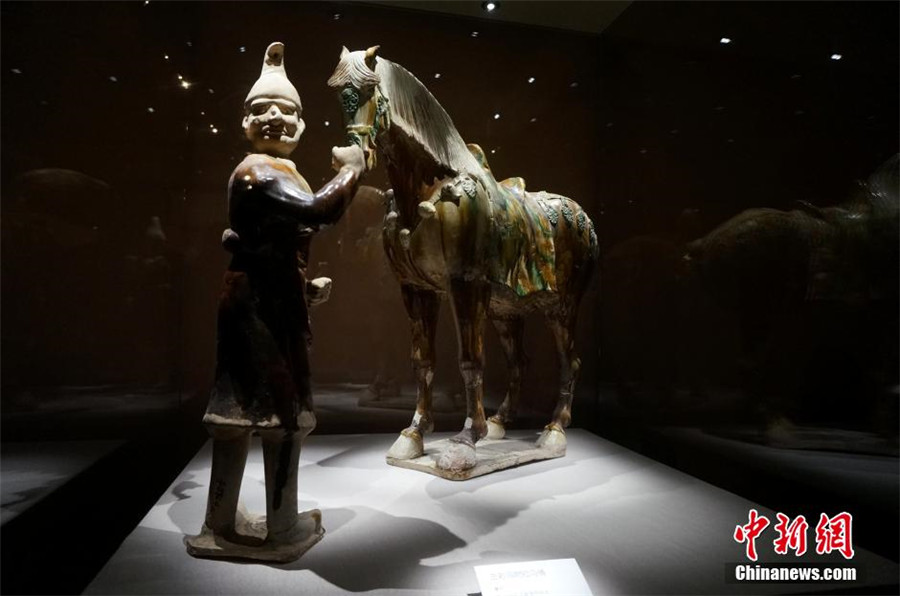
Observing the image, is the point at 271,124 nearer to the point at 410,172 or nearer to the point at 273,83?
the point at 273,83

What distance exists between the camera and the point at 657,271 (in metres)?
3.95

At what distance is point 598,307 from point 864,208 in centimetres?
220

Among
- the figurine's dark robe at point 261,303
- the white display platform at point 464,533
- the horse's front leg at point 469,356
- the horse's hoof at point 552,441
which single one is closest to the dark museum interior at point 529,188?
the white display platform at point 464,533

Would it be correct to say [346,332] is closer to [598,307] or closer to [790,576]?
[598,307]

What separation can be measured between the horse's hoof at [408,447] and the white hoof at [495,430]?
2.10ft

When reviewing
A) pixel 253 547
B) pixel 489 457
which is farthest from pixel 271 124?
pixel 489 457

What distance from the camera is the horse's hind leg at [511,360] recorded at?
4.09m

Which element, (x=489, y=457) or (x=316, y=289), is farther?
(x=489, y=457)

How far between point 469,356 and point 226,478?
140cm

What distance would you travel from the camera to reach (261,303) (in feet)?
6.98

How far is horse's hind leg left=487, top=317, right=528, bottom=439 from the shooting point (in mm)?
4091

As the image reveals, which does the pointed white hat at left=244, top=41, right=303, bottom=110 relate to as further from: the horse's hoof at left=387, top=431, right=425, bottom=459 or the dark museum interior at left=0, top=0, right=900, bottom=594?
the horse's hoof at left=387, top=431, right=425, bottom=459

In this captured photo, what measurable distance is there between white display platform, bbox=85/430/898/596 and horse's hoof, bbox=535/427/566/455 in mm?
108

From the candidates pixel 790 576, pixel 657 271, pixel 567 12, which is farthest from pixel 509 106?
pixel 790 576
